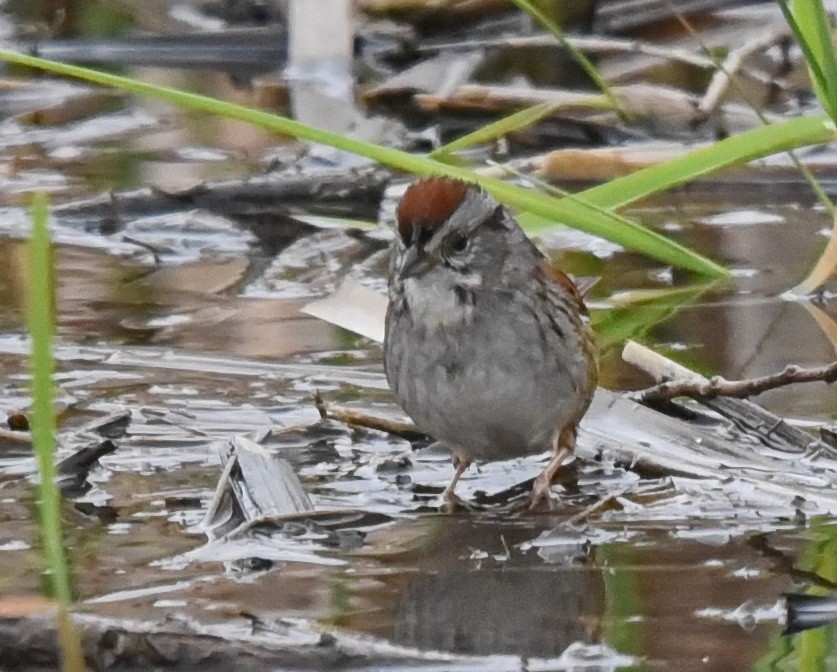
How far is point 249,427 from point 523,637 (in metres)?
1.63

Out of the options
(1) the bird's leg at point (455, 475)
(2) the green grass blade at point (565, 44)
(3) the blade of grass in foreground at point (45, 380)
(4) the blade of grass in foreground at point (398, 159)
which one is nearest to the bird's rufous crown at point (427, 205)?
(4) the blade of grass in foreground at point (398, 159)

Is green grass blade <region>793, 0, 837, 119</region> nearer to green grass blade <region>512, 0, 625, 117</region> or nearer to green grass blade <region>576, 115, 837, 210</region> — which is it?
green grass blade <region>576, 115, 837, 210</region>

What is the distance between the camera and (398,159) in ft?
16.1

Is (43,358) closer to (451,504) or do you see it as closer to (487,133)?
(451,504)

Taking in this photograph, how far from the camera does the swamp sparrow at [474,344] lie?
4305 mm

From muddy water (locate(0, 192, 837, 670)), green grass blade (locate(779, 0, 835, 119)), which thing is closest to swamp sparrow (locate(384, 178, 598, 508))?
muddy water (locate(0, 192, 837, 670))

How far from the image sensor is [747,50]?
7734 mm

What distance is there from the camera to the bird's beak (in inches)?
169

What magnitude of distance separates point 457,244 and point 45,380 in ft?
6.65

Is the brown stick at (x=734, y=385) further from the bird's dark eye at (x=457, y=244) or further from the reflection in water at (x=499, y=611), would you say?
the reflection in water at (x=499, y=611)

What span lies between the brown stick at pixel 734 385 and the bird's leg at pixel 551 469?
0.77 ft

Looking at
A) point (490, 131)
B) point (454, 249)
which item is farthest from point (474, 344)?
point (490, 131)

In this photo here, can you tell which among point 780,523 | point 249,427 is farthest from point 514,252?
point 780,523

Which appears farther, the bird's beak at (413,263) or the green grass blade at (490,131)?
the green grass blade at (490,131)
